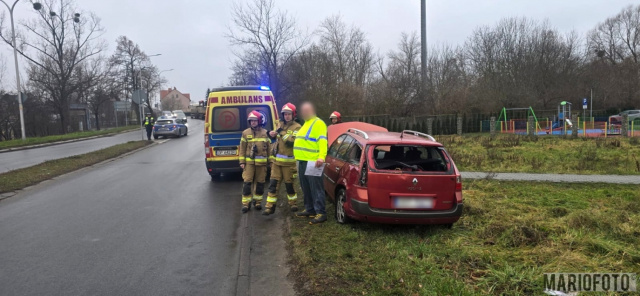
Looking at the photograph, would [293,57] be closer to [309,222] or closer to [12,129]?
[309,222]

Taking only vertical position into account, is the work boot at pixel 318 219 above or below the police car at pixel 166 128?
below

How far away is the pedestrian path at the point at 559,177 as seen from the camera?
955 centimetres

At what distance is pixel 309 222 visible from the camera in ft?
20.2

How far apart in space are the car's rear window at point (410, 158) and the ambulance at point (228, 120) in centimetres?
434

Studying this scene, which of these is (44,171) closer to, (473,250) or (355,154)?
(355,154)

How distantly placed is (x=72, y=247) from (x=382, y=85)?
28.6 m

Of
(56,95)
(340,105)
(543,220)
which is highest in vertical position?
(56,95)

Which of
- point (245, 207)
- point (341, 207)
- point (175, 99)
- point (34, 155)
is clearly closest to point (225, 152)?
point (245, 207)

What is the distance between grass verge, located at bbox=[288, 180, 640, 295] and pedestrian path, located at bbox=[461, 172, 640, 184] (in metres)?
2.87

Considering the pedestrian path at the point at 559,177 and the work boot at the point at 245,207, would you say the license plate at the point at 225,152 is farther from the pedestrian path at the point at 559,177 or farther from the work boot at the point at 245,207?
the pedestrian path at the point at 559,177

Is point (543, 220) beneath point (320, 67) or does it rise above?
beneath

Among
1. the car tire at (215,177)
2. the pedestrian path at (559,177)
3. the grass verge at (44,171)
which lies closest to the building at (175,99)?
the grass verge at (44,171)

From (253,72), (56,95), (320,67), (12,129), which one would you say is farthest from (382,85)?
(12,129)

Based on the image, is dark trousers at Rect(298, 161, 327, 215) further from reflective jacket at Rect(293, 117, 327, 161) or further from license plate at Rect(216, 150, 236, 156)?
license plate at Rect(216, 150, 236, 156)
